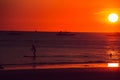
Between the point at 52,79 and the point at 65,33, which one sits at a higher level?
the point at 65,33

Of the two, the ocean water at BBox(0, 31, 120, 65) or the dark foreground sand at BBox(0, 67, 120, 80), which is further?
the ocean water at BBox(0, 31, 120, 65)

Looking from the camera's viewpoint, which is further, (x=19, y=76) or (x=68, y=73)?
(x=68, y=73)

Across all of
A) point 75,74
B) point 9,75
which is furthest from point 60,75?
point 9,75

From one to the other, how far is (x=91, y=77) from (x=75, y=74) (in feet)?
4.44

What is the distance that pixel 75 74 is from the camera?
1906cm

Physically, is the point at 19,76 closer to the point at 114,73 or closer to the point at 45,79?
the point at 45,79

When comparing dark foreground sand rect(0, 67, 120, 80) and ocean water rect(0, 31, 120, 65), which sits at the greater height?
ocean water rect(0, 31, 120, 65)

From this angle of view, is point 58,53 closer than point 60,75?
No

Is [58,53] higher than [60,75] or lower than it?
higher

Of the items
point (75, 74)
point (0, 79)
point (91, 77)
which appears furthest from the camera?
A: point (75, 74)

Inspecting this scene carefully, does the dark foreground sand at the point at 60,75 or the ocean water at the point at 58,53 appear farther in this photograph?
the ocean water at the point at 58,53

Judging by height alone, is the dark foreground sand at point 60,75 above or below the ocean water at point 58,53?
below

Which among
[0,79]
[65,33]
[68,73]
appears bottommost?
[0,79]

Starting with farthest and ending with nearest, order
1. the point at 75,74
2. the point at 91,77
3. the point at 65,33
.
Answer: the point at 65,33
the point at 75,74
the point at 91,77
